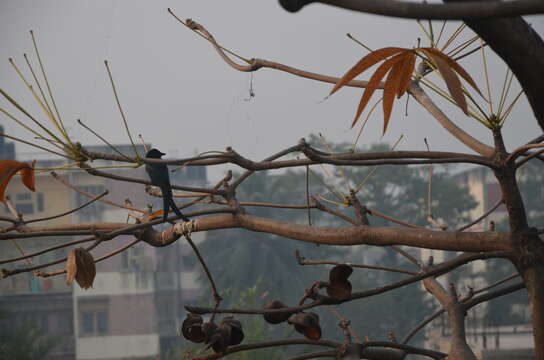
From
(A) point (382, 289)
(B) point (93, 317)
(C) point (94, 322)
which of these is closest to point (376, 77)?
(A) point (382, 289)

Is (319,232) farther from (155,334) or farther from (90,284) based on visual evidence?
(155,334)

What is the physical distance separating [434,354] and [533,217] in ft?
38.8

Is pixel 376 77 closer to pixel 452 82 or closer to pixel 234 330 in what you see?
pixel 452 82

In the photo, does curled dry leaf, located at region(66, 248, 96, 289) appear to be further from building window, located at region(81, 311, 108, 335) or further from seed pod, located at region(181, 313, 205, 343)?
building window, located at region(81, 311, 108, 335)

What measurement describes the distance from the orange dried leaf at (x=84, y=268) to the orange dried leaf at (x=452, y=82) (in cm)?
22

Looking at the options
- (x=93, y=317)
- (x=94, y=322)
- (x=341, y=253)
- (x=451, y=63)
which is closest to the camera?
(x=451, y=63)

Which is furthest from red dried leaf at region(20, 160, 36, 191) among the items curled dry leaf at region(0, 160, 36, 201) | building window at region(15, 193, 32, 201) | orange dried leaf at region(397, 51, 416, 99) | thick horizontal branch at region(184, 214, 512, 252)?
building window at region(15, 193, 32, 201)

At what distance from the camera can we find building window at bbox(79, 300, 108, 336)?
10188 mm

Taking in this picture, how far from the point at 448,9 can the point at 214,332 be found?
0.27m

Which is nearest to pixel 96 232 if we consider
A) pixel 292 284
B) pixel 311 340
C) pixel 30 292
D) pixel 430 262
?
pixel 311 340

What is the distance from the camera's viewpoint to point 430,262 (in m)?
0.58

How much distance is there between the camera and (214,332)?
44 centimetres

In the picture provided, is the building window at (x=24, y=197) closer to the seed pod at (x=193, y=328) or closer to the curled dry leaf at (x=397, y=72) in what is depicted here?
the seed pod at (x=193, y=328)

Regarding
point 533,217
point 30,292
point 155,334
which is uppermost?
point 533,217
